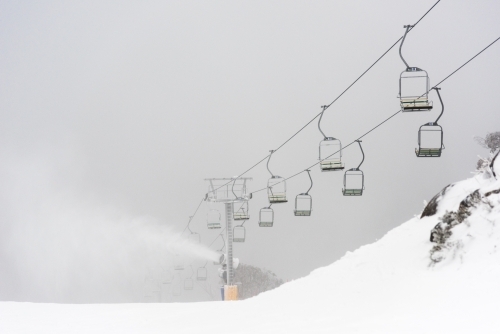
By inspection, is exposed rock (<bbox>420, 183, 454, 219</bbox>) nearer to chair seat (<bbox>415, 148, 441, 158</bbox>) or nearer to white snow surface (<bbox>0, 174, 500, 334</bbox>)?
white snow surface (<bbox>0, 174, 500, 334</bbox>)

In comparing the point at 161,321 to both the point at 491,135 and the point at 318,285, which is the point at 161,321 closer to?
the point at 318,285

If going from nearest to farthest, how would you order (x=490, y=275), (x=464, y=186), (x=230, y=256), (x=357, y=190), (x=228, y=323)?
1. (x=490, y=275)
2. (x=228, y=323)
3. (x=357, y=190)
4. (x=464, y=186)
5. (x=230, y=256)

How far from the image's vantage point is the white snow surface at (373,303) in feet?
32.8

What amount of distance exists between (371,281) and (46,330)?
7.39m

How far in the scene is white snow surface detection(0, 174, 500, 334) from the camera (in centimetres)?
1000

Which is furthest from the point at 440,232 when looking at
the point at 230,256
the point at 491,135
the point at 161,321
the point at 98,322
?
the point at 491,135

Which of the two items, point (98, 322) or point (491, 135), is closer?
point (98, 322)

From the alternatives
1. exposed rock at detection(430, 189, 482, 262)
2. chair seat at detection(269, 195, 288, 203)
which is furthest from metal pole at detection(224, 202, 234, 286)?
exposed rock at detection(430, 189, 482, 262)

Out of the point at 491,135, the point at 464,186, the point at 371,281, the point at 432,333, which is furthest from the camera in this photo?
the point at 491,135

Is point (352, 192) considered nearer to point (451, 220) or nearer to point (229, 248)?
point (451, 220)

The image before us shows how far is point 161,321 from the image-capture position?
14.6 m

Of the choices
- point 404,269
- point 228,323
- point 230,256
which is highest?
point 404,269

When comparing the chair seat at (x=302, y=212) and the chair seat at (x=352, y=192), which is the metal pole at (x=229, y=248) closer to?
the chair seat at (x=302, y=212)

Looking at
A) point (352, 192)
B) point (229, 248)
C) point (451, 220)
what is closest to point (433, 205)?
point (451, 220)
